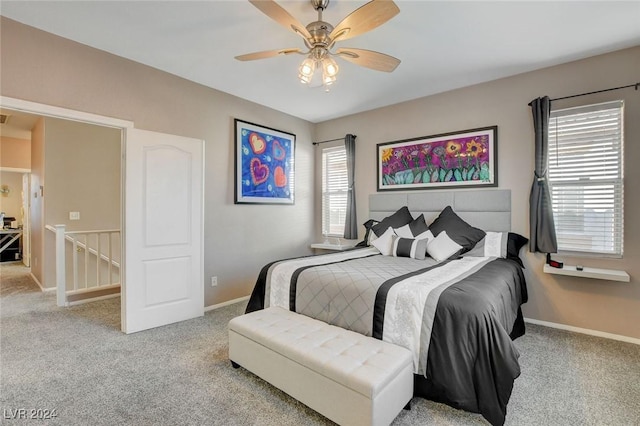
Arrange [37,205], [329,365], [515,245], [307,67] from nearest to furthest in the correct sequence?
[329,365]
[307,67]
[515,245]
[37,205]

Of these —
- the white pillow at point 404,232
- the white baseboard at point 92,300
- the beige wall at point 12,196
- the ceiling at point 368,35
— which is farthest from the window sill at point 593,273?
the beige wall at point 12,196

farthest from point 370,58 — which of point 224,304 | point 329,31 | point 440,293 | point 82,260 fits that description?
point 82,260

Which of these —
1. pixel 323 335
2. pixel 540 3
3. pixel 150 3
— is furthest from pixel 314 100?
pixel 323 335

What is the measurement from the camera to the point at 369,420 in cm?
150

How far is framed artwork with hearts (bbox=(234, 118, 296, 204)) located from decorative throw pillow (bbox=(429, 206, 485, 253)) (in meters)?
2.32

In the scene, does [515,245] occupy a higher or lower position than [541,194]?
lower

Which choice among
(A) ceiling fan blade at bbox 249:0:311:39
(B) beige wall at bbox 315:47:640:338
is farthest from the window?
(A) ceiling fan blade at bbox 249:0:311:39

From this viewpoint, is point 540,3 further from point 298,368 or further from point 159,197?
point 159,197

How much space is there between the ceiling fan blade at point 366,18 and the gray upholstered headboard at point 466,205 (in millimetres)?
2532

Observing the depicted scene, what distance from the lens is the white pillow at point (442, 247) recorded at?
329cm

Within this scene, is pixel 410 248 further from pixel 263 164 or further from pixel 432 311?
pixel 263 164

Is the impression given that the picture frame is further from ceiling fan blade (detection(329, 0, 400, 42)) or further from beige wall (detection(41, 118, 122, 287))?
beige wall (detection(41, 118, 122, 287))

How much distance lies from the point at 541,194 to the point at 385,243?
1727 millimetres

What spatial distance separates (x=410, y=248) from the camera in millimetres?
3445
